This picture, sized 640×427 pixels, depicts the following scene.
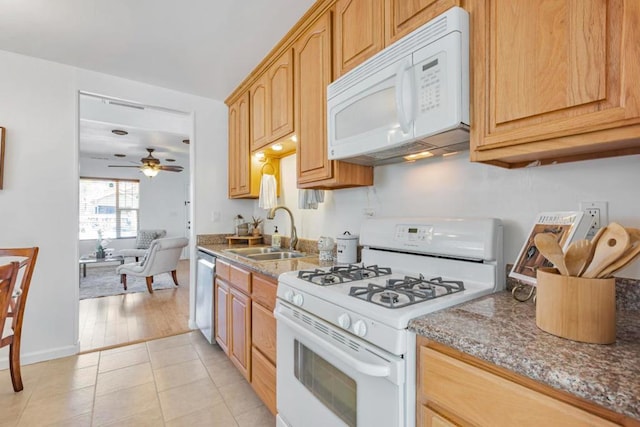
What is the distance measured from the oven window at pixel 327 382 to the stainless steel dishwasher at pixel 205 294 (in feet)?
4.78

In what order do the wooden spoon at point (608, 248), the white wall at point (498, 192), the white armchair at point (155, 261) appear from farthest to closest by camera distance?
1. the white armchair at point (155, 261)
2. the white wall at point (498, 192)
3. the wooden spoon at point (608, 248)

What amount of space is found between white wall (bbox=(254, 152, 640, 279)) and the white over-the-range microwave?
134mm

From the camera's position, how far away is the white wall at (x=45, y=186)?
2377mm

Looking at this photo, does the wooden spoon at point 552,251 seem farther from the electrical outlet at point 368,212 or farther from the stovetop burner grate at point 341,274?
the electrical outlet at point 368,212

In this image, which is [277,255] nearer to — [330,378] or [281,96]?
[281,96]

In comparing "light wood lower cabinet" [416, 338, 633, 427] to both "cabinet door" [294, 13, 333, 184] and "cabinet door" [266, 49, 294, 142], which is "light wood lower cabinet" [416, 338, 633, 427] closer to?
"cabinet door" [294, 13, 333, 184]

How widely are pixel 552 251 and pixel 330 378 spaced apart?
858mm

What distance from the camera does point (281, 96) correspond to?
2234 mm

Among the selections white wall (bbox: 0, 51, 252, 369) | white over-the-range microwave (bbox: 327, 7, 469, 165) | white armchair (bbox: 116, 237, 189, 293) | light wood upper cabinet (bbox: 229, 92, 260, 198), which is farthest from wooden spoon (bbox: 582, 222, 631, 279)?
white armchair (bbox: 116, 237, 189, 293)

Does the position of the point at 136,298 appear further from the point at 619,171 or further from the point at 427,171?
the point at 619,171

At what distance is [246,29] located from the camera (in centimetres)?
206

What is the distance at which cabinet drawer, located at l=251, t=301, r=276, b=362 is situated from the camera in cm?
162

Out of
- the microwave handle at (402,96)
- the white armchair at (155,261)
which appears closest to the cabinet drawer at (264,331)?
the microwave handle at (402,96)

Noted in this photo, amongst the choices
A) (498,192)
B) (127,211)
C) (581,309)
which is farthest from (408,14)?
(127,211)
